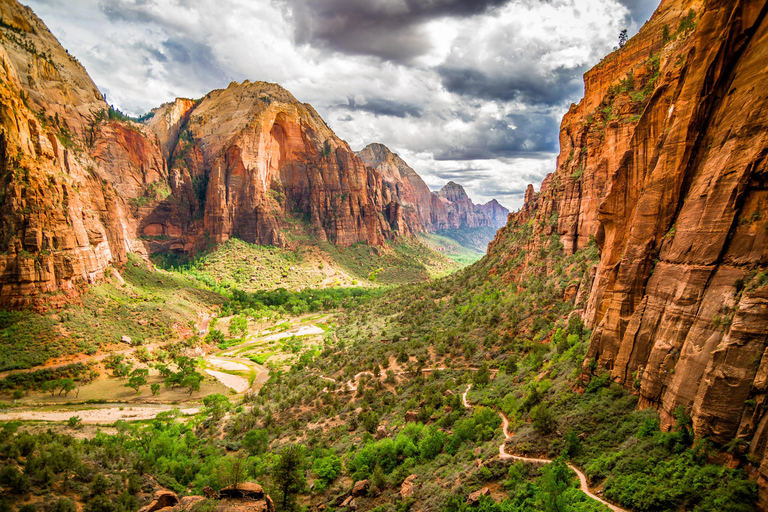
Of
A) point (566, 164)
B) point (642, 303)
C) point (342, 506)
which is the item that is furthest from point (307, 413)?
point (566, 164)

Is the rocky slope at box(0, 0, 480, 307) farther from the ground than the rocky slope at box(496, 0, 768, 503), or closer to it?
farther from the ground

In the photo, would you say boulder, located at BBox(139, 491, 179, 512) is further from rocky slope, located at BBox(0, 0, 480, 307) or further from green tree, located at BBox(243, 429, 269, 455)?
rocky slope, located at BBox(0, 0, 480, 307)

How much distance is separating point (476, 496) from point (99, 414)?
190 feet

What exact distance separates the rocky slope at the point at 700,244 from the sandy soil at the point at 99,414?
198 ft

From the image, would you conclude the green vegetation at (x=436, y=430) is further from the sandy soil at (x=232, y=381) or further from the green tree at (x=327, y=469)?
the sandy soil at (x=232, y=381)

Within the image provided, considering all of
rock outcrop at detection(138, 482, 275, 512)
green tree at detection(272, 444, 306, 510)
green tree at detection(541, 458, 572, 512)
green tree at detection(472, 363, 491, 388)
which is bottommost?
green tree at detection(272, 444, 306, 510)

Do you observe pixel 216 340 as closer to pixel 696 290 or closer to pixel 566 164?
pixel 566 164

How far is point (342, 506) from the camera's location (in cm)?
2439

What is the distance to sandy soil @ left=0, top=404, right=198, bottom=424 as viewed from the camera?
45047mm

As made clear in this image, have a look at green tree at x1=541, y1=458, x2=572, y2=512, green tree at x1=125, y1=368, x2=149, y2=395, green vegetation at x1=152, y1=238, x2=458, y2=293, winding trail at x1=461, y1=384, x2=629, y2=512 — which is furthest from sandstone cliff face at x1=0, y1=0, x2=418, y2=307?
green tree at x1=541, y1=458, x2=572, y2=512

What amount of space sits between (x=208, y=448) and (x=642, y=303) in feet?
141

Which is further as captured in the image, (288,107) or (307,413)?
(288,107)

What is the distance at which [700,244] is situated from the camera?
14672 millimetres

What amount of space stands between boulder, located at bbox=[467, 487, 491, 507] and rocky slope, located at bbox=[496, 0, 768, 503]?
9.13 m
